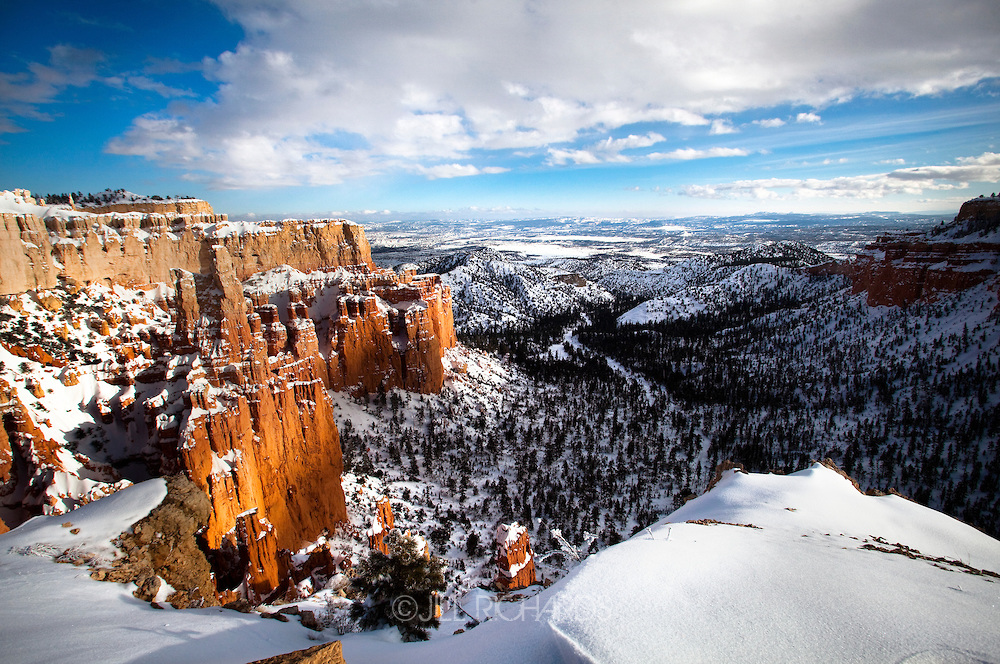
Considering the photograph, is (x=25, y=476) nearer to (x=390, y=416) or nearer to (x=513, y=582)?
(x=513, y=582)

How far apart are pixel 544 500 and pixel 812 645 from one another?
128ft

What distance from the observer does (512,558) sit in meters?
25.4

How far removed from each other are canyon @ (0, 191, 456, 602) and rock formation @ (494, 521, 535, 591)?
467 inches

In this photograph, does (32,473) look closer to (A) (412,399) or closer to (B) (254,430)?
(B) (254,430)

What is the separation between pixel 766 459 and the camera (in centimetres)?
6150

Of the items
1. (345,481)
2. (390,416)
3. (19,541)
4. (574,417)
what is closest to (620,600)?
(19,541)

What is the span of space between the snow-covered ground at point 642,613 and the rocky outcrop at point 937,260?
343 feet

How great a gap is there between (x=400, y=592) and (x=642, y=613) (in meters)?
8.47

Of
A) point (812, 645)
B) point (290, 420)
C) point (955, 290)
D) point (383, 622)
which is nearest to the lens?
point (812, 645)

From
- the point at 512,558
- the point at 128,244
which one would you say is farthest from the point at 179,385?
the point at 512,558

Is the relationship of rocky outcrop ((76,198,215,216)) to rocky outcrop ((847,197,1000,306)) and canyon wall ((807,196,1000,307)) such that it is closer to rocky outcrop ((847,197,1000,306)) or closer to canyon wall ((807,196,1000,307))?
canyon wall ((807,196,1000,307))

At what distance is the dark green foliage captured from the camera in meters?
14.2

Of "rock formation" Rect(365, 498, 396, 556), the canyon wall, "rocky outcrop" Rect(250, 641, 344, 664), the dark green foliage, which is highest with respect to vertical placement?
the canyon wall

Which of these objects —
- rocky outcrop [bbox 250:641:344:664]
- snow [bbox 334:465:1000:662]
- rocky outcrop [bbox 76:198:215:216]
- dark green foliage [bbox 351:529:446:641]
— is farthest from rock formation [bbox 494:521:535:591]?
rocky outcrop [bbox 76:198:215:216]
